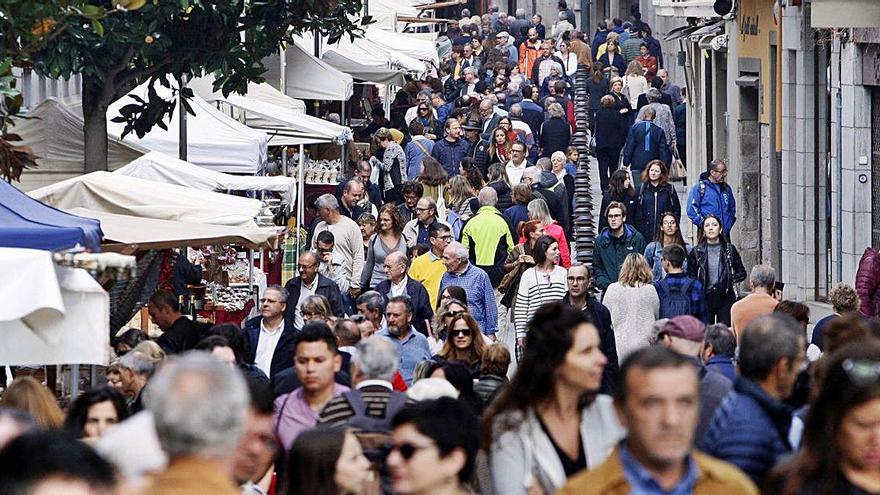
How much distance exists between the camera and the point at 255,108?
23250mm

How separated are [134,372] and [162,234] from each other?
10.8 ft

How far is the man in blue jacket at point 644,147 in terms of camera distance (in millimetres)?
27672

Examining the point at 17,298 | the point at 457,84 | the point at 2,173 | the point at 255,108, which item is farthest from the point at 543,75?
the point at 17,298

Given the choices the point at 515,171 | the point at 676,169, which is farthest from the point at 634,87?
the point at 515,171

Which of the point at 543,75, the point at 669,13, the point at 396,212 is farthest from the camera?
the point at 543,75

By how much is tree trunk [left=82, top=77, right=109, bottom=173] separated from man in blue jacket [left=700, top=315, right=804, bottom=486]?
12110 mm

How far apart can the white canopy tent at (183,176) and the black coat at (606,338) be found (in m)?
4.69

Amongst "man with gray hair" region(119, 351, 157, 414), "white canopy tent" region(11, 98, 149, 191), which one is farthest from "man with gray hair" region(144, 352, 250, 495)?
"white canopy tent" region(11, 98, 149, 191)

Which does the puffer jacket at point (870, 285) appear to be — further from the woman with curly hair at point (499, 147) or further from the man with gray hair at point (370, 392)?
the woman with curly hair at point (499, 147)

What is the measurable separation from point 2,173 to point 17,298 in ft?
12.8

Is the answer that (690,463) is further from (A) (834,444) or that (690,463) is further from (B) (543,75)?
(B) (543,75)

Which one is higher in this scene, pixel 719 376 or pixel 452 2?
pixel 452 2

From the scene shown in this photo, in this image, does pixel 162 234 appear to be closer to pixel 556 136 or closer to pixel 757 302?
pixel 757 302

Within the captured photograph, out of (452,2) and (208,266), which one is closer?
(208,266)
